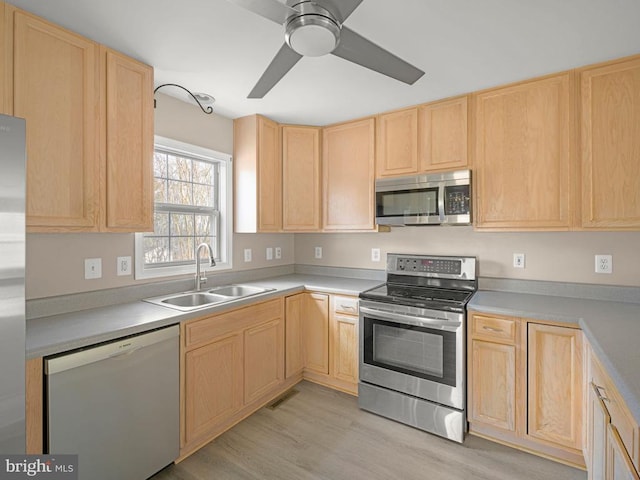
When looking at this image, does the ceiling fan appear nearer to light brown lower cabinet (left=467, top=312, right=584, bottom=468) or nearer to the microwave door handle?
the microwave door handle

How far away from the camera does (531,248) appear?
248 cm

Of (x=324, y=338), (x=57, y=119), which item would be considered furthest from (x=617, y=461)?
(x=57, y=119)

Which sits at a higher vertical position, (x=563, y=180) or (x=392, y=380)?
(x=563, y=180)

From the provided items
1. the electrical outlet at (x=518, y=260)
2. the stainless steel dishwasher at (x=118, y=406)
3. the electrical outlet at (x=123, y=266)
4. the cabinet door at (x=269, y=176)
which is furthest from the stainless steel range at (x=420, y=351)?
the electrical outlet at (x=123, y=266)

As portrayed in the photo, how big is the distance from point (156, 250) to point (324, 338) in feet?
5.13

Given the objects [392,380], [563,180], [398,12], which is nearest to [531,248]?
[563,180]

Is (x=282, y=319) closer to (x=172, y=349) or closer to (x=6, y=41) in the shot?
(x=172, y=349)

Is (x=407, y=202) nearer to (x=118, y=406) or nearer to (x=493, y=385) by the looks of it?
(x=493, y=385)

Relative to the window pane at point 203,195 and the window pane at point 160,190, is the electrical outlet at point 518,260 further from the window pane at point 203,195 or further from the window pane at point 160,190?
the window pane at point 160,190

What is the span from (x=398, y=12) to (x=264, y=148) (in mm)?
1725

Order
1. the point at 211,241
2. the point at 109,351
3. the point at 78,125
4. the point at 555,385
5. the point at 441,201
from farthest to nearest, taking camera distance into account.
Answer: the point at 211,241 < the point at 441,201 < the point at 555,385 < the point at 78,125 < the point at 109,351

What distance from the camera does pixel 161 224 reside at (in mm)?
2543

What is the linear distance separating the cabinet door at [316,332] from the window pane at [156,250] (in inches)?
48.7

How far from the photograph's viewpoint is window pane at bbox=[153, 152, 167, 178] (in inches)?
98.0
